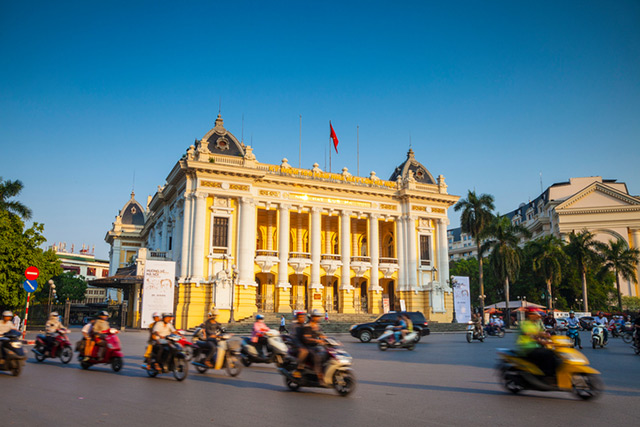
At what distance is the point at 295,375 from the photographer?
9812mm

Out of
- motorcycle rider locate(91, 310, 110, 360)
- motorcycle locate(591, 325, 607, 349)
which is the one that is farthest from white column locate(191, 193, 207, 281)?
motorcycle locate(591, 325, 607, 349)

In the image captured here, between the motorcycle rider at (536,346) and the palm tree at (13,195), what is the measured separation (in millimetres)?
38761

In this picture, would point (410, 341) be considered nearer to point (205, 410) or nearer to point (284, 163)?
point (205, 410)

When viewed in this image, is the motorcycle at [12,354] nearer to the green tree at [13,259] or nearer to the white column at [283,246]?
the green tree at [13,259]

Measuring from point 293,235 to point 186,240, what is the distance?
1223 cm

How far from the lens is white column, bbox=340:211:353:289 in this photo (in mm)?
43812

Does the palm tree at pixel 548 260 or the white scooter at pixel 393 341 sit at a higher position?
the palm tree at pixel 548 260

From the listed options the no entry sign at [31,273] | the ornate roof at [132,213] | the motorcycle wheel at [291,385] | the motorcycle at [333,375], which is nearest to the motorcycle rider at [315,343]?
the motorcycle at [333,375]

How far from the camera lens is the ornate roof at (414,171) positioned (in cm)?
4912

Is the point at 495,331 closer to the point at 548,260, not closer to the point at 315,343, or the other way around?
the point at 548,260

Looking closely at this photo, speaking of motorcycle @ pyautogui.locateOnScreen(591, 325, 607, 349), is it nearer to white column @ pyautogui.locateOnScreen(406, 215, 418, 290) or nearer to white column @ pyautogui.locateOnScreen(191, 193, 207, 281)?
white column @ pyautogui.locateOnScreen(406, 215, 418, 290)

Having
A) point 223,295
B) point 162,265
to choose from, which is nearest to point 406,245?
point 223,295

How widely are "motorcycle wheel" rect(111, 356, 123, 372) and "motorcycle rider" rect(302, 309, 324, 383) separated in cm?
541

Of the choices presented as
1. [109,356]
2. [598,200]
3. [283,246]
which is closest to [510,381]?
[109,356]
